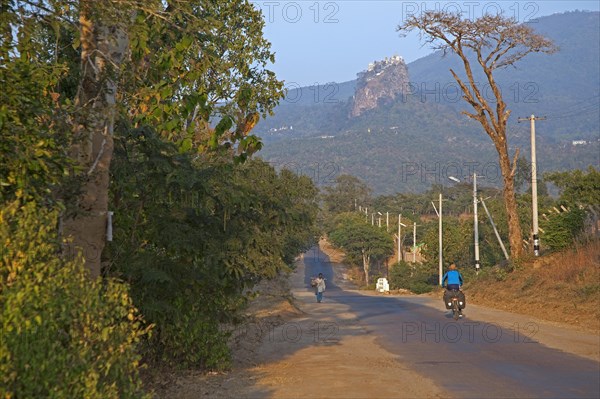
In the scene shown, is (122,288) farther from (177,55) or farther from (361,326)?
(361,326)

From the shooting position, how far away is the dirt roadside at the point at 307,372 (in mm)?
12141

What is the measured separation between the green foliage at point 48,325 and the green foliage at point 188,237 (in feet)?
15.1

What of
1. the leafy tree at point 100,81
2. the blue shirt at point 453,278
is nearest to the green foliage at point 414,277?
the blue shirt at point 453,278

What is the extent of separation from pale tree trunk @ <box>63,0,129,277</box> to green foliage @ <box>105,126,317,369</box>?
1221 millimetres

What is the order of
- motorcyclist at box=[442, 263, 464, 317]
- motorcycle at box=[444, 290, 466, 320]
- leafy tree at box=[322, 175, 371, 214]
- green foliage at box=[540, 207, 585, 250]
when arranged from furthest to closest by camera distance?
1. leafy tree at box=[322, 175, 371, 214]
2. green foliage at box=[540, 207, 585, 250]
3. motorcyclist at box=[442, 263, 464, 317]
4. motorcycle at box=[444, 290, 466, 320]

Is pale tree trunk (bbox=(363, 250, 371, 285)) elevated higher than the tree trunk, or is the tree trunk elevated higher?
the tree trunk

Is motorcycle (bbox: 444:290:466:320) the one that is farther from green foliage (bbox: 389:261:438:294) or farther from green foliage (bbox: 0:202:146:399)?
green foliage (bbox: 389:261:438:294)

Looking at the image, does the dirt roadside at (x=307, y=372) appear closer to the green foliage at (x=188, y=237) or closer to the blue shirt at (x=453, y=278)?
the green foliage at (x=188, y=237)

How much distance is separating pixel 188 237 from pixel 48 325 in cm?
649

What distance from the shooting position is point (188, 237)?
13.0m

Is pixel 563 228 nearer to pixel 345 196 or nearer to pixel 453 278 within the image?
pixel 453 278

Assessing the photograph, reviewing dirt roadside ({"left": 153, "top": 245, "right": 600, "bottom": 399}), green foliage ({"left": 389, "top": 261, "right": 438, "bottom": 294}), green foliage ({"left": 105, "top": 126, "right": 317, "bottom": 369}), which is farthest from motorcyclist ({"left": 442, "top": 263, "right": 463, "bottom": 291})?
green foliage ({"left": 389, "top": 261, "right": 438, "bottom": 294})

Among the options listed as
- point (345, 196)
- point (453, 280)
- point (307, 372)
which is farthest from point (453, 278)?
point (345, 196)

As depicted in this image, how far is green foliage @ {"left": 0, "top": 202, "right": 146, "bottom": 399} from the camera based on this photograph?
627 centimetres
